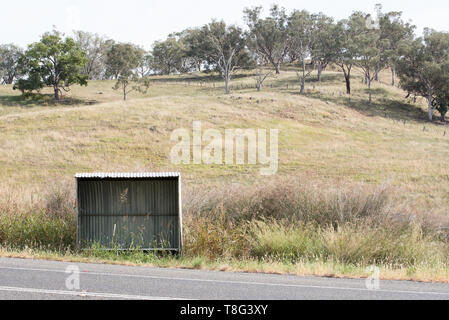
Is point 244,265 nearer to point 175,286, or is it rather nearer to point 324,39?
point 175,286

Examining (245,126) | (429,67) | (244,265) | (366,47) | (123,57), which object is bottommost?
(244,265)

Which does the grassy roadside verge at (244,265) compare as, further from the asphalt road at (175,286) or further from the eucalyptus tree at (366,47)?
the eucalyptus tree at (366,47)

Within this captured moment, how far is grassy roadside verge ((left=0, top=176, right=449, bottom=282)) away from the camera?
937 cm

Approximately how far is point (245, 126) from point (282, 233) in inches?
1493

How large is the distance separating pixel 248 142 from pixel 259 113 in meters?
14.4

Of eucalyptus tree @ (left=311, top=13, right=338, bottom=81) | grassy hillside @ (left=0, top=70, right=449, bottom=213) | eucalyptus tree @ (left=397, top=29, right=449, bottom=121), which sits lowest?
grassy hillside @ (left=0, top=70, right=449, bottom=213)

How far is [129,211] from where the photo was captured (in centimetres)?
1127

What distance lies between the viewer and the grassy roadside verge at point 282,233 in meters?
9.37

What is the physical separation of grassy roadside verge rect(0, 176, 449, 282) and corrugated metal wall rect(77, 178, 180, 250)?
45 cm

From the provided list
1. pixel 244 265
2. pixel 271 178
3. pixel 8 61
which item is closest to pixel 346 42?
pixel 271 178

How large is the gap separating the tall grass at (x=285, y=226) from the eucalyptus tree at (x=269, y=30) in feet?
251

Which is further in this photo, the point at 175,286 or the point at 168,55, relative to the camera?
the point at 168,55

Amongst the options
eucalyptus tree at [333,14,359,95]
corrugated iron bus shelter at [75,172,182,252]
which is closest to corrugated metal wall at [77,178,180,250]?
corrugated iron bus shelter at [75,172,182,252]

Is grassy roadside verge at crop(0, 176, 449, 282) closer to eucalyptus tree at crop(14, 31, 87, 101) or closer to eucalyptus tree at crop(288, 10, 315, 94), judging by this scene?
eucalyptus tree at crop(14, 31, 87, 101)
